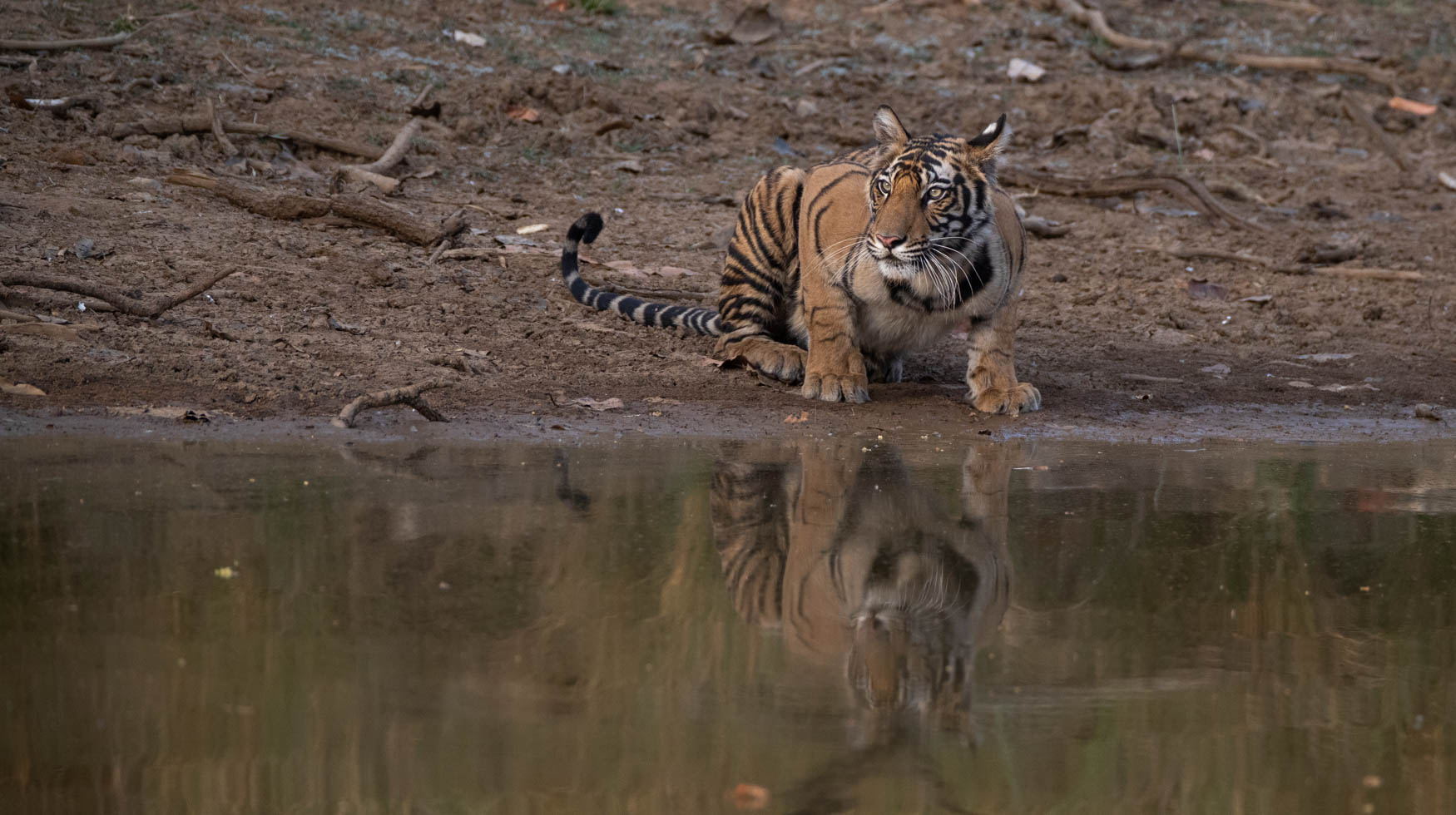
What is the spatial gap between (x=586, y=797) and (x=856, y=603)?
42.0 inches

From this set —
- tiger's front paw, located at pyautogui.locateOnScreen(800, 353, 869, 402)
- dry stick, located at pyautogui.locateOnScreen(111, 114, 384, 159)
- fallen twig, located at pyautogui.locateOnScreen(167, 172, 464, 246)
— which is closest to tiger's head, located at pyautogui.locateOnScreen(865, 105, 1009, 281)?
tiger's front paw, located at pyautogui.locateOnScreen(800, 353, 869, 402)

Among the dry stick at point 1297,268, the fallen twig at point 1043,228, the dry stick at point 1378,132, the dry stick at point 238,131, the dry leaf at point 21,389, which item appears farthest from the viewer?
the dry stick at point 1378,132

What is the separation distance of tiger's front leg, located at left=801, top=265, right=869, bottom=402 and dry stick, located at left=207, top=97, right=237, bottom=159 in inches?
148

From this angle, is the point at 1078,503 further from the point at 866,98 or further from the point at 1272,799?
the point at 866,98

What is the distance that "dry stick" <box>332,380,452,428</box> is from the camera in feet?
15.2

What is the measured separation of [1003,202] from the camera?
5852mm

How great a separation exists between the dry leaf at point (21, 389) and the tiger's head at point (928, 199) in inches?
120

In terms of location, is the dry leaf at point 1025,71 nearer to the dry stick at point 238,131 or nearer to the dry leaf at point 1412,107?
the dry leaf at point 1412,107

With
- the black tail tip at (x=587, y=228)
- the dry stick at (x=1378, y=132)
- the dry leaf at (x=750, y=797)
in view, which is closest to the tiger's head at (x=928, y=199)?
Result: the black tail tip at (x=587, y=228)

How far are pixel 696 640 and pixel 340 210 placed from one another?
4985 millimetres

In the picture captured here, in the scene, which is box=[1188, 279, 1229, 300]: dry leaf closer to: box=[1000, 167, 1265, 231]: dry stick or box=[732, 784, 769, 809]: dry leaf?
box=[1000, 167, 1265, 231]: dry stick

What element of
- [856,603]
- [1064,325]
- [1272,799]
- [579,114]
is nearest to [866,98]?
[579,114]

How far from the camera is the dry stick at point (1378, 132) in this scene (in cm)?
1062

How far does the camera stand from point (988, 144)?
5691 millimetres
